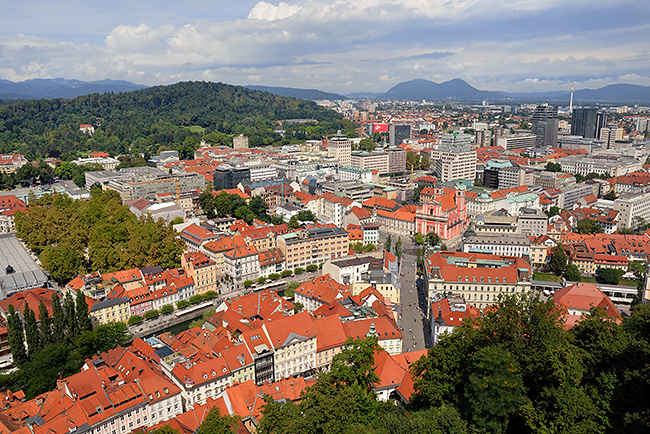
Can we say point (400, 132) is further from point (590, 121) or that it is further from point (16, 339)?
point (16, 339)

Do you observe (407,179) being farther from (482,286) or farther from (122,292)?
(122,292)

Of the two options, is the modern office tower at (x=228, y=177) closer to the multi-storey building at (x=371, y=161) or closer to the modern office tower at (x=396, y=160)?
the multi-storey building at (x=371, y=161)

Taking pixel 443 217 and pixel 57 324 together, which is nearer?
pixel 57 324

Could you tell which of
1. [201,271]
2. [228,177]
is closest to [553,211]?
[228,177]

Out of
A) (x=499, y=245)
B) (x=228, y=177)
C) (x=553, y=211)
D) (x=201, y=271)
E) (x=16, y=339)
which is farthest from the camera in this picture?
(x=228, y=177)

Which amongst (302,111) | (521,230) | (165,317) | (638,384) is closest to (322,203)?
(521,230)

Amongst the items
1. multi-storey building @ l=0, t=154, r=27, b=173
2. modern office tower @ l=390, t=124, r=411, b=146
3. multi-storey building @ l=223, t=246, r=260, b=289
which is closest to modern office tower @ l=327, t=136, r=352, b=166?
modern office tower @ l=390, t=124, r=411, b=146

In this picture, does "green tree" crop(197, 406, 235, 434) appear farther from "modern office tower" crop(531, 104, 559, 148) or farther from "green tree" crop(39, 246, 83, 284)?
"modern office tower" crop(531, 104, 559, 148)

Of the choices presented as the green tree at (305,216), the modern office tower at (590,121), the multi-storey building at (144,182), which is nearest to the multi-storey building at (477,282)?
the green tree at (305,216)
